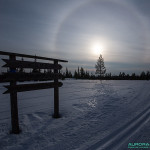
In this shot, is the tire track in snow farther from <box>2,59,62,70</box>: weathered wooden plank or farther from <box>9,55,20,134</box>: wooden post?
<box>2,59,62,70</box>: weathered wooden plank

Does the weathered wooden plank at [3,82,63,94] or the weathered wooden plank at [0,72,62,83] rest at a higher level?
the weathered wooden plank at [0,72,62,83]

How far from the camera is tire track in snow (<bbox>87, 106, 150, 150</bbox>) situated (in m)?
2.72

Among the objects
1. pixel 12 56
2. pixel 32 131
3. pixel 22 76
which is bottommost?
pixel 32 131

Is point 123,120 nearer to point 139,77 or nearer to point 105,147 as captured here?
point 105,147

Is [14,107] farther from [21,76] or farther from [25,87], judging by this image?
[21,76]

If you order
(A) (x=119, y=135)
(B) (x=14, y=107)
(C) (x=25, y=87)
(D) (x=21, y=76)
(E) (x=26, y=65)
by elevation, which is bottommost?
(A) (x=119, y=135)

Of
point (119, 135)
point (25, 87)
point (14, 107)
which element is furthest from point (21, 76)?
point (119, 135)

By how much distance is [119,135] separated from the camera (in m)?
3.21

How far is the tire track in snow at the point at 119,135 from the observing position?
107 inches

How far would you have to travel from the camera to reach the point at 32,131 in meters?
3.55

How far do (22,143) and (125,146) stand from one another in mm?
2736

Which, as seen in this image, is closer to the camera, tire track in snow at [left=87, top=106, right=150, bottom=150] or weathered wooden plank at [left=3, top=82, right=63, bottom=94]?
tire track in snow at [left=87, top=106, right=150, bottom=150]

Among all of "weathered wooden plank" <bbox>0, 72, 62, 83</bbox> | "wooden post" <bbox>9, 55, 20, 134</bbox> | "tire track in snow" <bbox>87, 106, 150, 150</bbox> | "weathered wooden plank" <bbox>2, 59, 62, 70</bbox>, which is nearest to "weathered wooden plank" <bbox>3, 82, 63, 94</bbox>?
"wooden post" <bbox>9, 55, 20, 134</bbox>

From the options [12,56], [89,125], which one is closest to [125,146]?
[89,125]
